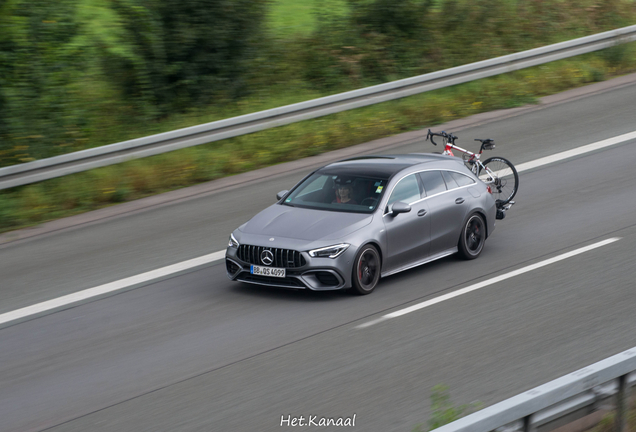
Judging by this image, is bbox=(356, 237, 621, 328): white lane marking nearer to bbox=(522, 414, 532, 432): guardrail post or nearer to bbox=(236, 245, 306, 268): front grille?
bbox=(236, 245, 306, 268): front grille

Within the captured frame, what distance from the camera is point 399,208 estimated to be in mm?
10500

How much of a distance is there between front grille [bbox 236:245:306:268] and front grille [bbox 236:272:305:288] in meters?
0.17

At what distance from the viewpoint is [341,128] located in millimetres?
17906

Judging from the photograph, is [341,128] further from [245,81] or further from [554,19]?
[554,19]

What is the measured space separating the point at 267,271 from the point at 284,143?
A: 24.2ft

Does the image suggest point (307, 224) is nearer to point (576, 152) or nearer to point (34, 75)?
point (576, 152)

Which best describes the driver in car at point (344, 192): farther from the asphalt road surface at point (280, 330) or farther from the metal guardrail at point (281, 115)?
the metal guardrail at point (281, 115)

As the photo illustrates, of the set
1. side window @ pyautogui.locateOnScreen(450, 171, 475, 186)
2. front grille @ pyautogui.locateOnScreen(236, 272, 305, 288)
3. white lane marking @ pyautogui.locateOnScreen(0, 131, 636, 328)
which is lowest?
white lane marking @ pyautogui.locateOnScreen(0, 131, 636, 328)

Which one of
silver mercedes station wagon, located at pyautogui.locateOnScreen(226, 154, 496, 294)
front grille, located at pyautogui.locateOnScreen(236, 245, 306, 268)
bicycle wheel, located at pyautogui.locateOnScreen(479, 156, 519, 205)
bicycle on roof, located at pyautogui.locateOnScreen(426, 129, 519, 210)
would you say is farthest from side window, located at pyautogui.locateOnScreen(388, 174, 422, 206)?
bicycle wheel, located at pyautogui.locateOnScreen(479, 156, 519, 205)

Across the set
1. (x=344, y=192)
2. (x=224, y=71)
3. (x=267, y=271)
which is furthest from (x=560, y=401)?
(x=224, y=71)

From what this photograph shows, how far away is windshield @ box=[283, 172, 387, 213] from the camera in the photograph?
10.7m

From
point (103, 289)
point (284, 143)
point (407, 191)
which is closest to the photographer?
point (103, 289)

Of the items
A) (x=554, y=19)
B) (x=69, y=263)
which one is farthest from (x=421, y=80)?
(x=69, y=263)

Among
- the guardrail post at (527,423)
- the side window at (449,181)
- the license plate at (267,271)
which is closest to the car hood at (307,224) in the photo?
the license plate at (267,271)
